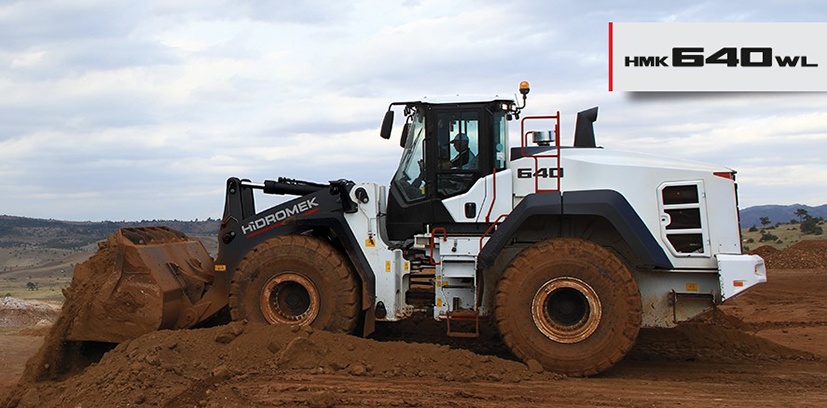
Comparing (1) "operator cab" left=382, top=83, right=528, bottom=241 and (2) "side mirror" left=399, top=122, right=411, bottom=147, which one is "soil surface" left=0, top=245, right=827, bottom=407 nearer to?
(1) "operator cab" left=382, top=83, right=528, bottom=241

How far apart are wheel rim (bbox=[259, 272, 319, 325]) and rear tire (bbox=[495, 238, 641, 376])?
227cm

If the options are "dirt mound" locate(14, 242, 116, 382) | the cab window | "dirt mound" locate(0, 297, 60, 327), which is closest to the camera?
"dirt mound" locate(14, 242, 116, 382)

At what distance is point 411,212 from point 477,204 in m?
0.87

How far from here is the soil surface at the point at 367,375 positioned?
7.37 metres

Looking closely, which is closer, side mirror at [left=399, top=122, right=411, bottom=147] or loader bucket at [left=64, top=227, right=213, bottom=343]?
loader bucket at [left=64, top=227, right=213, bottom=343]

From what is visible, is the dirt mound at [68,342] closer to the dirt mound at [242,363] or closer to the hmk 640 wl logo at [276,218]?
the dirt mound at [242,363]

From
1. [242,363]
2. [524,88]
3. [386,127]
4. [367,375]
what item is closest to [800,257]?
[524,88]

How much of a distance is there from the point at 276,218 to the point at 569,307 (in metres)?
3.70

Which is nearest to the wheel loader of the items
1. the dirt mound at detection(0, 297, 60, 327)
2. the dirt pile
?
the dirt mound at detection(0, 297, 60, 327)

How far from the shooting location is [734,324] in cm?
1229

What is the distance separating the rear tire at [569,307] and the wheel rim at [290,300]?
2.27m

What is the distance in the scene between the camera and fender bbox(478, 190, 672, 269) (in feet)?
28.0

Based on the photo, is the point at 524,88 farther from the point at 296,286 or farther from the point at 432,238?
the point at 296,286

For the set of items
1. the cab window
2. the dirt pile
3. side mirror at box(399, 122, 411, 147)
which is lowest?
the dirt pile
